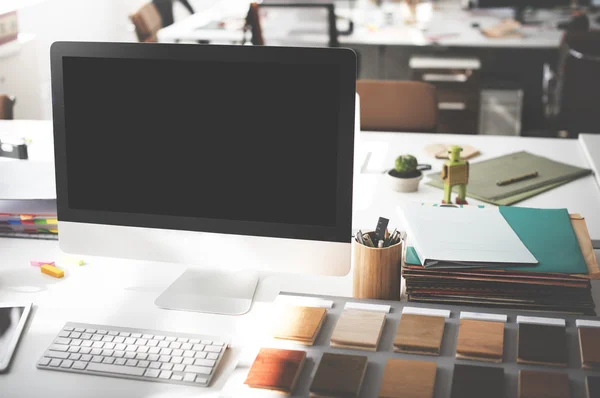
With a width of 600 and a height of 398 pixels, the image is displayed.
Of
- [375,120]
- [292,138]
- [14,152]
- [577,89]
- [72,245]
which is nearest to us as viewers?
[292,138]

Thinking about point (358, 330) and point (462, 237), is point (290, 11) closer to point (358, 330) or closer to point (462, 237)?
point (462, 237)

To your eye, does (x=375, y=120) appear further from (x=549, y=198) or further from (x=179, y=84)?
(x=179, y=84)

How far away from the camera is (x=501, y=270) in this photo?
49.1 inches

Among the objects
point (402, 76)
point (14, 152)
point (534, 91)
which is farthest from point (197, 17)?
point (14, 152)

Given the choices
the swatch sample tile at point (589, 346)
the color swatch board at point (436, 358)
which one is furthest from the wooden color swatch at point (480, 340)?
the swatch sample tile at point (589, 346)

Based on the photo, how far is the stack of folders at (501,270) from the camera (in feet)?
4.06

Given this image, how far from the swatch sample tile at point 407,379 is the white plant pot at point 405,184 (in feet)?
2.68

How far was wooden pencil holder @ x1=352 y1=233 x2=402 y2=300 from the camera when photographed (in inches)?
50.2

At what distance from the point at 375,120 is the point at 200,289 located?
1257 millimetres

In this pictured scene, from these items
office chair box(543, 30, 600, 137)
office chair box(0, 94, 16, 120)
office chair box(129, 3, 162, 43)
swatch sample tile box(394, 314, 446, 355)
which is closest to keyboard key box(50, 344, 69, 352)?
swatch sample tile box(394, 314, 446, 355)

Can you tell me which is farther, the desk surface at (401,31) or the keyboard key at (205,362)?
the desk surface at (401,31)

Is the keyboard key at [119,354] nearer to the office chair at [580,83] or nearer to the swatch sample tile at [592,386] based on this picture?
the swatch sample tile at [592,386]

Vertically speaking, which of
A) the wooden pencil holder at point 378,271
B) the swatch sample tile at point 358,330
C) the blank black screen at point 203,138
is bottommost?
the swatch sample tile at point 358,330

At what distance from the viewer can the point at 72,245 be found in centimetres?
135
